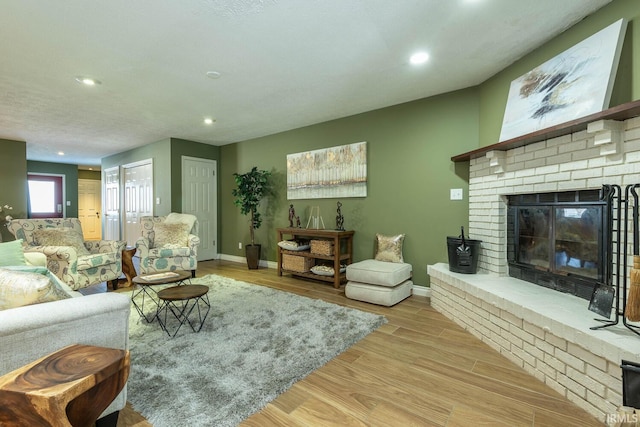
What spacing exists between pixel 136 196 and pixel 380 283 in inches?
222

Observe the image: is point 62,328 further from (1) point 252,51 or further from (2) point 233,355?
(1) point 252,51

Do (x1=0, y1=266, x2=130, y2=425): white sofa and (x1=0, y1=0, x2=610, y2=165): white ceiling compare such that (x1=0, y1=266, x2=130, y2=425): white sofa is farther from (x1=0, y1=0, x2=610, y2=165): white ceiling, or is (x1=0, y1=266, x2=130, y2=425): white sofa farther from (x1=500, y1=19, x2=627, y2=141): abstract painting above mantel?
(x1=500, y1=19, x2=627, y2=141): abstract painting above mantel

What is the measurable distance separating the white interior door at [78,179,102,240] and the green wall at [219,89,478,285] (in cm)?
830

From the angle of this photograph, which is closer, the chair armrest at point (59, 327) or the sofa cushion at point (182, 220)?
the chair armrest at point (59, 327)

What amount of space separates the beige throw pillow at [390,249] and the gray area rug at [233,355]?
0.95 meters

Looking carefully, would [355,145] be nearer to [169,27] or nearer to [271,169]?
[271,169]

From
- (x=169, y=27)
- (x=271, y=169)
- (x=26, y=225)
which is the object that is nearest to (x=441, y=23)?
(x=169, y=27)

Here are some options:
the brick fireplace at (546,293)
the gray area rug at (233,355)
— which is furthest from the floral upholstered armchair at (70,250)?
the brick fireplace at (546,293)

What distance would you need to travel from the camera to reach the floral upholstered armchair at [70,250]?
3125 millimetres

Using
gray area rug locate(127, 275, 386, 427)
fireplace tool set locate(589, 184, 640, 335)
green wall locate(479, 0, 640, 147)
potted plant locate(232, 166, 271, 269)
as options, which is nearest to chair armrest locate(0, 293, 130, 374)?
gray area rug locate(127, 275, 386, 427)

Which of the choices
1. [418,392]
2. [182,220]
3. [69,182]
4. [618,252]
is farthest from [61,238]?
[69,182]

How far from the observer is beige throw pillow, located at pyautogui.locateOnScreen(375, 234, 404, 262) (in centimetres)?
360

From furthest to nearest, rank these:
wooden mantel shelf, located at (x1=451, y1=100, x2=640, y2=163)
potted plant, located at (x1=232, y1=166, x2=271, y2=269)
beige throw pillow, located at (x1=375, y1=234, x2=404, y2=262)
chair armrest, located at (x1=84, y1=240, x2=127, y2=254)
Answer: potted plant, located at (x1=232, y1=166, x2=271, y2=269) → chair armrest, located at (x1=84, y1=240, x2=127, y2=254) → beige throw pillow, located at (x1=375, y1=234, x2=404, y2=262) → wooden mantel shelf, located at (x1=451, y1=100, x2=640, y2=163)

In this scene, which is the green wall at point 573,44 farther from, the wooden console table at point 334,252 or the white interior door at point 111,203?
the white interior door at point 111,203
